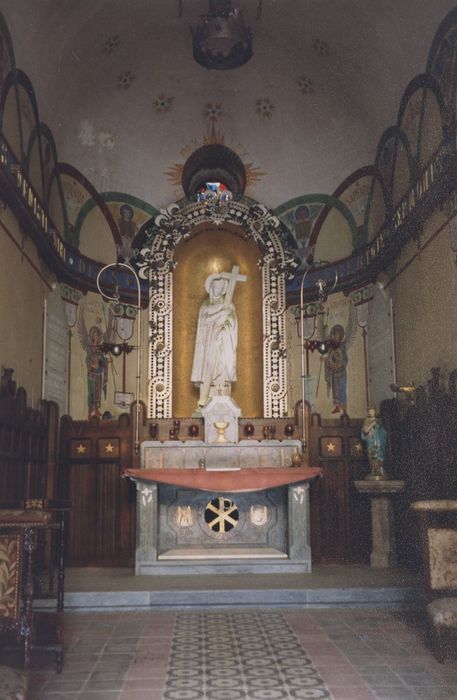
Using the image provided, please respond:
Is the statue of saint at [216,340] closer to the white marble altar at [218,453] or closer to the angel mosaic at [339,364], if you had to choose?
the white marble altar at [218,453]

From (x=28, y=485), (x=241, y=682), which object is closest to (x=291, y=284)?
(x=28, y=485)

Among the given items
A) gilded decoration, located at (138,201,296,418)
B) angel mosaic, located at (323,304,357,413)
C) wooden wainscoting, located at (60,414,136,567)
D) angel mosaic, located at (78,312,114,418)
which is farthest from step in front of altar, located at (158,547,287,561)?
angel mosaic, located at (323,304,357,413)

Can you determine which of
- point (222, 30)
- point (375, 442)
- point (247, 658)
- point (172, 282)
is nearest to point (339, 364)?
point (375, 442)

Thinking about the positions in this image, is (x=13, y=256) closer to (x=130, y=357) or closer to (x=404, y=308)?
(x=130, y=357)

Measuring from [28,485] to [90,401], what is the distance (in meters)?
2.31

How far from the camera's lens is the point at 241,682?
205 inches

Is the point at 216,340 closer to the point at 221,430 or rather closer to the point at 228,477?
the point at 221,430

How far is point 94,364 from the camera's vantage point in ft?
36.5

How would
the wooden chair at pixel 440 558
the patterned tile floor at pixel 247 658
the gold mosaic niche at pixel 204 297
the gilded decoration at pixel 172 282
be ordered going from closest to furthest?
1. the patterned tile floor at pixel 247 658
2. the wooden chair at pixel 440 558
3. the gilded decoration at pixel 172 282
4. the gold mosaic niche at pixel 204 297

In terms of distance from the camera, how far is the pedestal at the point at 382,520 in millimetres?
9445

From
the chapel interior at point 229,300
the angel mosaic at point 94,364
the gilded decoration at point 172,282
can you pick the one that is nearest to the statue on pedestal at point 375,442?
the chapel interior at point 229,300

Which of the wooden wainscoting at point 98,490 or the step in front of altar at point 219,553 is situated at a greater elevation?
the wooden wainscoting at point 98,490

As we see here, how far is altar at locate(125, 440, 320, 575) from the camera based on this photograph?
892cm

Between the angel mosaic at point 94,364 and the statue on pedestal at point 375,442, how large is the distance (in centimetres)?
402
